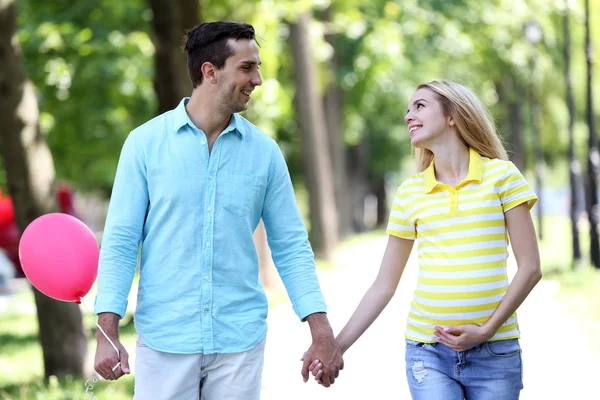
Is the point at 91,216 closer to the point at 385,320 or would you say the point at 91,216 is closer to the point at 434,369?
the point at 385,320

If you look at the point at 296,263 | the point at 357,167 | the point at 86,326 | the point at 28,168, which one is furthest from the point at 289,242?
the point at 357,167

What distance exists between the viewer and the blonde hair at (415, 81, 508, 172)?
13.4ft

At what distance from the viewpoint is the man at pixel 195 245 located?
3848 mm

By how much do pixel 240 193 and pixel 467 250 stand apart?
34.5 inches

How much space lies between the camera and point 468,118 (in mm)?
4094

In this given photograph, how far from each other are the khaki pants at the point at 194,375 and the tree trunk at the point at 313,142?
1695 centimetres

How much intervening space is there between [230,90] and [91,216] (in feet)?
195

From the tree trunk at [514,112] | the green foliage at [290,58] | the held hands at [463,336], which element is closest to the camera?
the held hands at [463,336]

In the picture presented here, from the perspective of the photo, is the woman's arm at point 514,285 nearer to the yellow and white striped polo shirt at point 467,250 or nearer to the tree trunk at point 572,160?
the yellow and white striped polo shirt at point 467,250

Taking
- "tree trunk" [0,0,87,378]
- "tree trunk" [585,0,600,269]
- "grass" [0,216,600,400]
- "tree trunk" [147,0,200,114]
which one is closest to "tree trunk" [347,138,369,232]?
"grass" [0,216,600,400]

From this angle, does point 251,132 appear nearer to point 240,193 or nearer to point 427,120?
point 240,193

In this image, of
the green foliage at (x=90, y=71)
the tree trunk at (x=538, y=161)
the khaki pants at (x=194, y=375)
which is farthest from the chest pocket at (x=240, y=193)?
the tree trunk at (x=538, y=161)

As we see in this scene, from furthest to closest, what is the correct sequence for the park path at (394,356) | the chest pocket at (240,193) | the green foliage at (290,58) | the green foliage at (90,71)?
the green foliage at (90,71) → the green foliage at (290,58) → the park path at (394,356) → the chest pocket at (240,193)

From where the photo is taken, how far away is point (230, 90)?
4.04 meters
